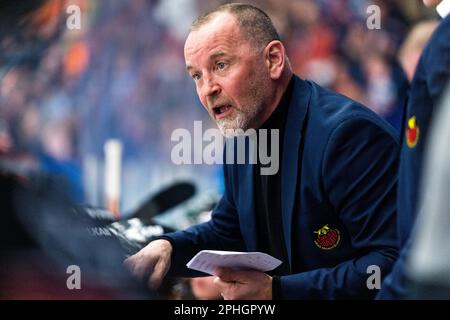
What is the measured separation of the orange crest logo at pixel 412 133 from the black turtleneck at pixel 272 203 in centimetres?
71

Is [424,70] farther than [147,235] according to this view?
No

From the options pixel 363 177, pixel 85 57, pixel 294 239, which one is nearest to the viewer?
pixel 363 177

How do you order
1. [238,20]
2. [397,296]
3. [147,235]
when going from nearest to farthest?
[397,296], [238,20], [147,235]

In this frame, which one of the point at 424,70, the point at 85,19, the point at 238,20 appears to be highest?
the point at 85,19

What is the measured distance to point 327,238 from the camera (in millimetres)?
1747

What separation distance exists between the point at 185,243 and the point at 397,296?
3.23 feet

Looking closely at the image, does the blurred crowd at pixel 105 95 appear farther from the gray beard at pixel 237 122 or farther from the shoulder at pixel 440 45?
the shoulder at pixel 440 45

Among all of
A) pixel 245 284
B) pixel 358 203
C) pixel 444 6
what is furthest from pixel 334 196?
pixel 444 6

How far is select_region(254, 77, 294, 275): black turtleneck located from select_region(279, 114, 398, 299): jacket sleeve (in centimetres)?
20

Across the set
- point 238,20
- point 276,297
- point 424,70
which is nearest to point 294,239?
point 276,297

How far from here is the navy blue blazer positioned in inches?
64.5

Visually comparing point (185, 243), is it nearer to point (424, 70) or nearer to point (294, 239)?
point (294, 239)

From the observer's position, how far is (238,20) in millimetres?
1906

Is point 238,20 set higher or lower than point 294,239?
higher
